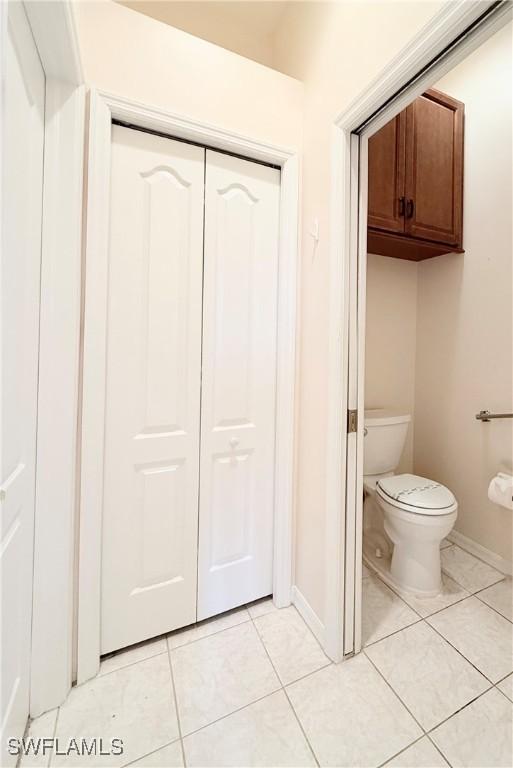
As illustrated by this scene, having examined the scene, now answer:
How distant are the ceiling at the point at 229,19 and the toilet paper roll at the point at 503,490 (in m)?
2.59

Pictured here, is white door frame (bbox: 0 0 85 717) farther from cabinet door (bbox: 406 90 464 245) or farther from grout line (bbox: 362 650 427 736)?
cabinet door (bbox: 406 90 464 245)

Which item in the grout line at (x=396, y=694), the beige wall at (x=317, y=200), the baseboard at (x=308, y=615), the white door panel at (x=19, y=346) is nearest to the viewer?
the white door panel at (x=19, y=346)

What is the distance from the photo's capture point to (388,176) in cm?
167

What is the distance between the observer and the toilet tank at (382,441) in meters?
1.90

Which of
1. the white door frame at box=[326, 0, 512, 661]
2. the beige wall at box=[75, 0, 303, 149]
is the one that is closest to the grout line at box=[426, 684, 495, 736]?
the white door frame at box=[326, 0, 512, 661]

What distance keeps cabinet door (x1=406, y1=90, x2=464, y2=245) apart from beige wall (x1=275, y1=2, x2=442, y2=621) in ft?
2.25

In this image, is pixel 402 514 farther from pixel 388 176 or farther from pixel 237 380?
pixel 388 176

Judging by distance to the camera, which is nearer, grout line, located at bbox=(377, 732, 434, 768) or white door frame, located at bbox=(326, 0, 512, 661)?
grout line, located at bbox=(377, 732, 434, 768)

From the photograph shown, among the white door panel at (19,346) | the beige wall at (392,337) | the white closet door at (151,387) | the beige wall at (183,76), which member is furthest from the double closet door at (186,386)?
the beige wall at (392,337)

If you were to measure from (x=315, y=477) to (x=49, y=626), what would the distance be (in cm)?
106

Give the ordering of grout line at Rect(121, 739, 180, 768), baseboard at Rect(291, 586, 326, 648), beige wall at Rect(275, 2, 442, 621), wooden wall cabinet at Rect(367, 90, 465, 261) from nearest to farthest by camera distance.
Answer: grout line at Rect(121, 739, 180, 768), beige wall at Rect(275, 2, 442, 621), baseboard at Rect(291, 586, 326, 648), wooden wall cabinet at Rect(367, 90, 465, 261)

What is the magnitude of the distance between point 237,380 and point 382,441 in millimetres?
1077

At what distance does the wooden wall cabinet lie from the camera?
65.3 inches

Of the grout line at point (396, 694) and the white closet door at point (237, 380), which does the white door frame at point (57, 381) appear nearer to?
the white closet door at point (237, 380)
